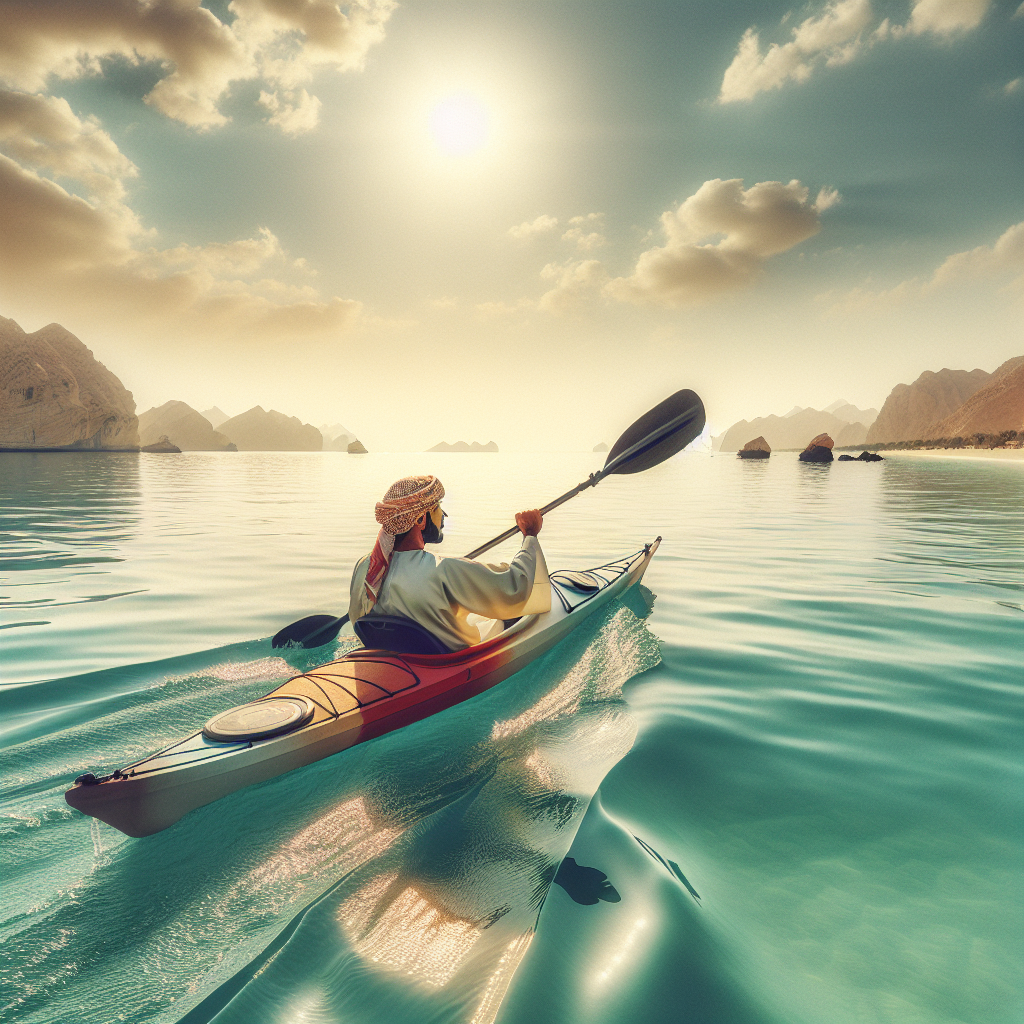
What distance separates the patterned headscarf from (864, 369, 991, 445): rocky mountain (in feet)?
657

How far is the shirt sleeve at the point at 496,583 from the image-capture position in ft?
12.7

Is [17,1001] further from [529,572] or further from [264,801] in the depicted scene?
[529,572]

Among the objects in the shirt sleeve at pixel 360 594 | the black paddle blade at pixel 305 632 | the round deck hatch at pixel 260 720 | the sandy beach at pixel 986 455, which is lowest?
the black paddle blade at pixel 305 632

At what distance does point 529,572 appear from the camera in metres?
4.16

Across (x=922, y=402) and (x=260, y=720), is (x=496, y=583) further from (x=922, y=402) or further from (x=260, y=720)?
(x=922, y=402)

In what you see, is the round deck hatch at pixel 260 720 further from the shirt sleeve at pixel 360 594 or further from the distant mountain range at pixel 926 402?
the distant mountain range at pixel 926 402

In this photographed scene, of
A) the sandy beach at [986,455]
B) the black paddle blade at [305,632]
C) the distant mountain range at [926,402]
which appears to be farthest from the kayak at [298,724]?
the distant mountain range at [926,402]

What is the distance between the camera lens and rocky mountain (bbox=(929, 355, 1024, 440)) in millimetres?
106000

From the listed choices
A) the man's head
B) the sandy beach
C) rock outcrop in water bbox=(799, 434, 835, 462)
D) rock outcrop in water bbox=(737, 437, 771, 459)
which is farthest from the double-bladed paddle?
rock outcrop in water bbox=(737, 437, 771, 459)

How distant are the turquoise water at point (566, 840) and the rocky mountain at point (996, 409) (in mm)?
134876

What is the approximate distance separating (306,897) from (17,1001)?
0.87 m

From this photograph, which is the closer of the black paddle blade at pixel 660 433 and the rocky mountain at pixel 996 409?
the black paddle blade at pixel 660 433

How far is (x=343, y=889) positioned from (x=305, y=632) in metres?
3.44

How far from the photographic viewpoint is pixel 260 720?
3.04 m
